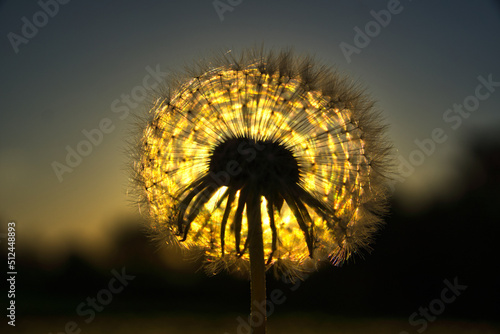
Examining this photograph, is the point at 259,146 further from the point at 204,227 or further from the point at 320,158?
the point at 204,227

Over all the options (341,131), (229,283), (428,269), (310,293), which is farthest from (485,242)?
(341,131)

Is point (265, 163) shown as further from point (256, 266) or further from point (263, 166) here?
point (256, 266)

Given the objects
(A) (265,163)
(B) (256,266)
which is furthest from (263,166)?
(B) (256,266)
